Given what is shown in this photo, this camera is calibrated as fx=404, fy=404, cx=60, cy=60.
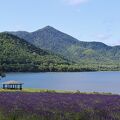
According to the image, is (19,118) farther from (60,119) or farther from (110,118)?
(110,118)

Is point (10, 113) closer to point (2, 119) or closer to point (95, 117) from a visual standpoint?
point (2, 119)

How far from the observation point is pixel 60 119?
8.55 m

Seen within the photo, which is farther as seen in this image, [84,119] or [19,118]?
[84,119]

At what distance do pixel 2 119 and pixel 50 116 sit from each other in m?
1.09

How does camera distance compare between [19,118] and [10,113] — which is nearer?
[19,118]

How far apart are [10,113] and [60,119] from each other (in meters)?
1.34

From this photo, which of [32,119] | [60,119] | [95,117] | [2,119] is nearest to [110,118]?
[95,117]

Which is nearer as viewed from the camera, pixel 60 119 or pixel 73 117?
pixel 60 119

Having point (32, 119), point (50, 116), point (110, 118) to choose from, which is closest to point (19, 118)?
point (32, 119)

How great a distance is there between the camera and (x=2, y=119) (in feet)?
28.1

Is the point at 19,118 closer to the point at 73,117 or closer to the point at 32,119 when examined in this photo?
the point at 32,119

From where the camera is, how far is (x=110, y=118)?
8.95 metres

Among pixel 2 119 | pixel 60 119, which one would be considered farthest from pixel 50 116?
pixel 2 119

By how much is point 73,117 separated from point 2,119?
1.70 meters
